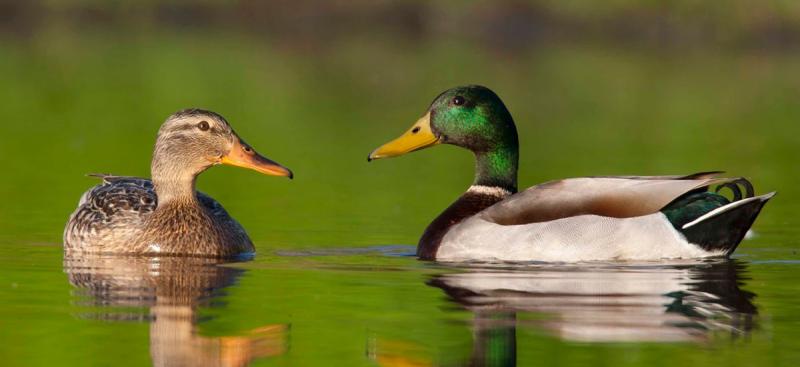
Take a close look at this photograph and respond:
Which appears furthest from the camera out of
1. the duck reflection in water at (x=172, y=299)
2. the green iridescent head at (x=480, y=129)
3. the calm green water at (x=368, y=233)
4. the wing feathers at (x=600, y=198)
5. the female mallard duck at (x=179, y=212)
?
the green iridescent head at (x=480, y=129)

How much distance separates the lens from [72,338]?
10.4 metres

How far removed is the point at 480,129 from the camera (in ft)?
49.0

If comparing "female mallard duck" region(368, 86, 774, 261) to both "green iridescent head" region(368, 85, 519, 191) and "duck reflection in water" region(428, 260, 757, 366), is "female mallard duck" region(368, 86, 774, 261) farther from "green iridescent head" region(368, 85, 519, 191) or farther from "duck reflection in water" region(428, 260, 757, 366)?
"green iridescent head" region(368, 85, 519, 191)

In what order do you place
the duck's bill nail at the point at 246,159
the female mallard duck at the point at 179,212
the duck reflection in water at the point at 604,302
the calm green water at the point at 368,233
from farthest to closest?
the female mallard duck at the point at 179,212 → the duck's bill nail at the point at 246,159 → the duck reflection in water at the point at 604,302 → the calm green water at the point at 368,233

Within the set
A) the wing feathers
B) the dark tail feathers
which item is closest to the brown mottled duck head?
the wing feathers

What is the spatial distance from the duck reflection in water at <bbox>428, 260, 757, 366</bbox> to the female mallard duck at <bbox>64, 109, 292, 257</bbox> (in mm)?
1994

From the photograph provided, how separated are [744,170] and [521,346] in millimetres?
11982

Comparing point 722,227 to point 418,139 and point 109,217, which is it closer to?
point 418,139

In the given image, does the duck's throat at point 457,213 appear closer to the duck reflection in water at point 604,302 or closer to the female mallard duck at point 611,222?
the female mallard duck at point 611,222

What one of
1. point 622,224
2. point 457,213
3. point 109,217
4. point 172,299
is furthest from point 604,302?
point 109,217

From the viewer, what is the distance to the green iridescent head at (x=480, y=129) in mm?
14930

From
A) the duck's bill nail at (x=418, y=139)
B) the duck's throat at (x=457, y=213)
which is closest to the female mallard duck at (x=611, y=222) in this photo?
the duck's throat at (x=457, y=213)

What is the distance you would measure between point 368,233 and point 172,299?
430cm

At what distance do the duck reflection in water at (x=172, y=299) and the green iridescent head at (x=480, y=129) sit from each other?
7.04ft
